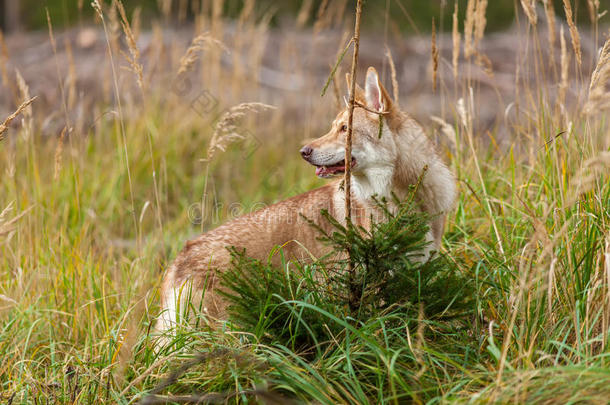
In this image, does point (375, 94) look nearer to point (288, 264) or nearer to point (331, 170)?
A: point (331, 170)

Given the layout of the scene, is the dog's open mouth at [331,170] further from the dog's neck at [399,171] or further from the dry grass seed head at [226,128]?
the dry grass seed head at [226,128]

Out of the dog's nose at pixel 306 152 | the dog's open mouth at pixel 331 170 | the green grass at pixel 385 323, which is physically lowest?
the green grass at pixel 385 323

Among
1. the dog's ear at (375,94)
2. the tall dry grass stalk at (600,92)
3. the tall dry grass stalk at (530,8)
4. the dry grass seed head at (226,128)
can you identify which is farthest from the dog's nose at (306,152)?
the tall dry grass stalk at (600,92)

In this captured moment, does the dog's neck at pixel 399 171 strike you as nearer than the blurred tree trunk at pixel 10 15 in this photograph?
Yes

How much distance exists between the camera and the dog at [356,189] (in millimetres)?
3664

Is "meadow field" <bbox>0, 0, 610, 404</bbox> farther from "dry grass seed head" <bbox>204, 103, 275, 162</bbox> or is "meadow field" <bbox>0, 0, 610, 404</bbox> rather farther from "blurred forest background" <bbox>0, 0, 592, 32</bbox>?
"blurred forest background" <bbox>0, 0, 592, 32</bbox>

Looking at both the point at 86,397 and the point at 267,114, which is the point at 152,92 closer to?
the point at 267,114

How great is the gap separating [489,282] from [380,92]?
4.16ft

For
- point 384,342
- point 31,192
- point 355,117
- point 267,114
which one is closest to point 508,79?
point 267,114

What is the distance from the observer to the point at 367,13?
468 inches

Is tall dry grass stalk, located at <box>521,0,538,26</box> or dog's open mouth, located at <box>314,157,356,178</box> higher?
tall dry grass stalk, located at <box>521,0,538,26</box>

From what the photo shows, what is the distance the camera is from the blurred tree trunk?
1099cm

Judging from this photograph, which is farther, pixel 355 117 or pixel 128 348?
pixel 355 117

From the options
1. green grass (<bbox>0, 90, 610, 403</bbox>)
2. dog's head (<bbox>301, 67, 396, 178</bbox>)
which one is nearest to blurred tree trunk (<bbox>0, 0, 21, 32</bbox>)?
green grass (<bbox>0, 90, 610, 403</bbox>)
